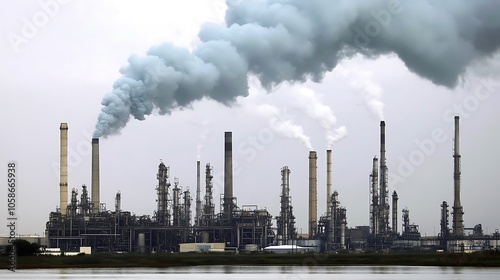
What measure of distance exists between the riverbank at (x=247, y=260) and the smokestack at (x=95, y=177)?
485 inches

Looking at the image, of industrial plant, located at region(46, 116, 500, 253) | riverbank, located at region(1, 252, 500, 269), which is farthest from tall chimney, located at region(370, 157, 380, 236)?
riverbank, located at region(1, 252, 500, 269)

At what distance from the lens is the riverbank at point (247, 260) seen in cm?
9481

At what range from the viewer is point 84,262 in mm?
98125

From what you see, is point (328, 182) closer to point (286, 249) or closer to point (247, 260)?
point (286, 249)

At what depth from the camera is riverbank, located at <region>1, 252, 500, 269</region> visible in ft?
311

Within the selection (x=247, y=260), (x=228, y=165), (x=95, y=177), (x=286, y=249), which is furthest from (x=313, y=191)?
(x=247, y=260)

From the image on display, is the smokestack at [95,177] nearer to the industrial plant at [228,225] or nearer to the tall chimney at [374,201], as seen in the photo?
the industrial plant at [228,225]

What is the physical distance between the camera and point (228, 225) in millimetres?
128750

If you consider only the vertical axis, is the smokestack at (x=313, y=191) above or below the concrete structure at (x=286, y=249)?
above

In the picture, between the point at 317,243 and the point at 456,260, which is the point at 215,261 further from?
the point at 317,243

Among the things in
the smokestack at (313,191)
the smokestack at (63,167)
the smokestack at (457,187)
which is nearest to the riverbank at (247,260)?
the smokestack at (63,167)

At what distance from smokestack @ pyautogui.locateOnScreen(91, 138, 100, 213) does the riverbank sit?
1232 cm

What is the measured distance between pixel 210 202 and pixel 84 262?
3563 cm

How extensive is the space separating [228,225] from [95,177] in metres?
18.0
